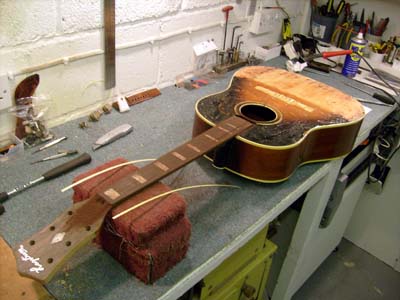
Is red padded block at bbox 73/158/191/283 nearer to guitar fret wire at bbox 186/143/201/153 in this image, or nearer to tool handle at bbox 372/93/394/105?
guitar fret wire at bbox 186/143/201/153

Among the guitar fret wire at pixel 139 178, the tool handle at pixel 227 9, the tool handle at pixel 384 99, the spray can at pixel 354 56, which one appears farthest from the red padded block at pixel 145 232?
the spray can at pixel 354 56

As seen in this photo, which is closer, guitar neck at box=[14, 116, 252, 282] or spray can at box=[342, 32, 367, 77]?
guitar neck at box=[14, 116, 252, 282]

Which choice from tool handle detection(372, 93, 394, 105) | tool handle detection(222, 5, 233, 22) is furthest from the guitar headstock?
tool handle detection(372, 93, 394, 105)

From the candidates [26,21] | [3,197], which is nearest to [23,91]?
[26,21]

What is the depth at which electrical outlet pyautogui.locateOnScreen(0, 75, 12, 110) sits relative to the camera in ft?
2.94

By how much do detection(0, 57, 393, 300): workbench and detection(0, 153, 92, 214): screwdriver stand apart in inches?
0.4

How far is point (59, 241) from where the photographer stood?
1.97 ft

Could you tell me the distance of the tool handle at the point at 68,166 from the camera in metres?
0.87

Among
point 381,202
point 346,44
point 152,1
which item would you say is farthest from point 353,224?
point 152,1

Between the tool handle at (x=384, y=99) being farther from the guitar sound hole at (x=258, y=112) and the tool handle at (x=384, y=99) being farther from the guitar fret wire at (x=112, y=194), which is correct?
the guitar fret wire at (x=112, y=194)

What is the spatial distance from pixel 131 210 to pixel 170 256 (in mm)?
110

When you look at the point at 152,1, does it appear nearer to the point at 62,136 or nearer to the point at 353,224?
the point at 62,136

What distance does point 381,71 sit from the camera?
158 cm

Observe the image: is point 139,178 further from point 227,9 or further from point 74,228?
point 227,9
